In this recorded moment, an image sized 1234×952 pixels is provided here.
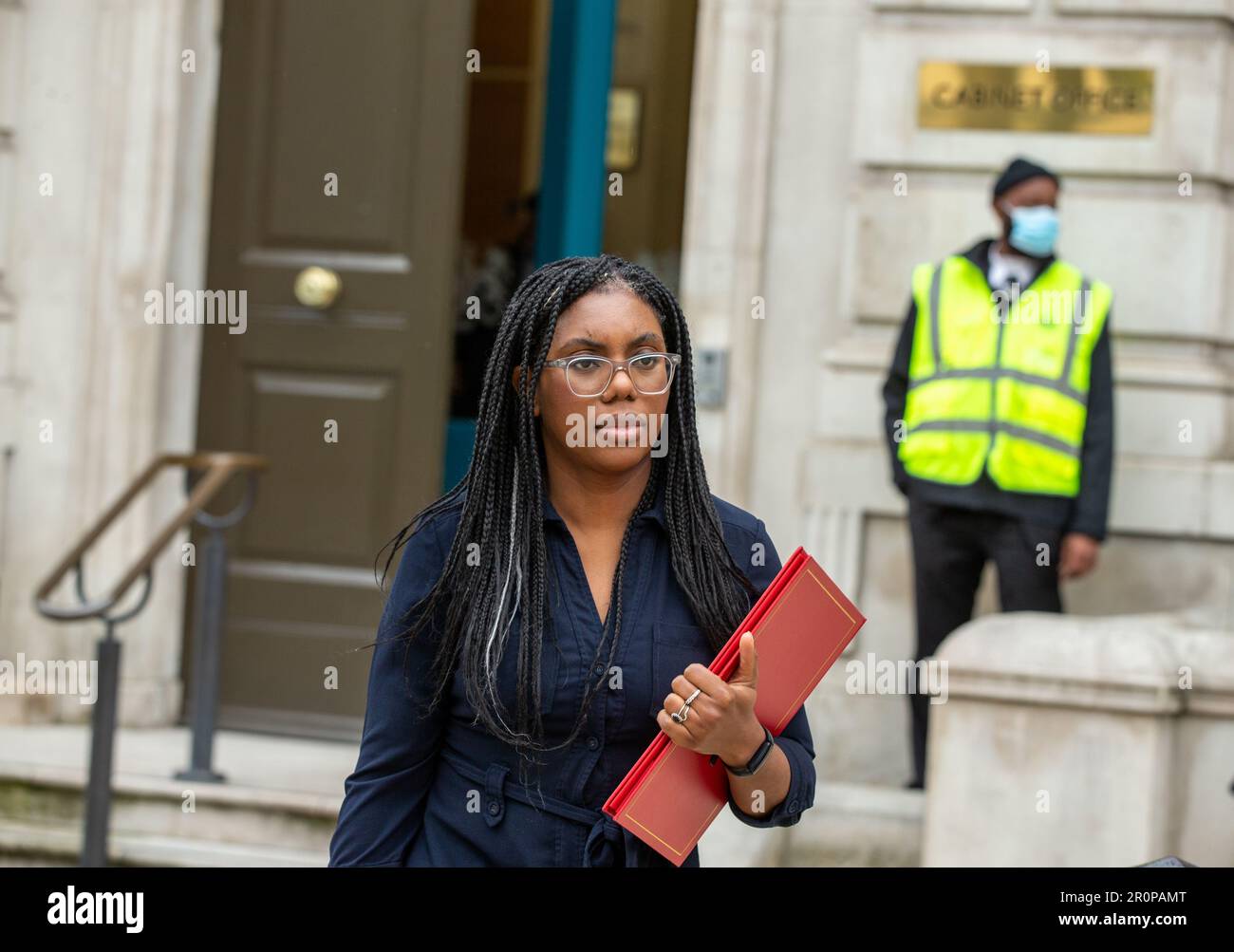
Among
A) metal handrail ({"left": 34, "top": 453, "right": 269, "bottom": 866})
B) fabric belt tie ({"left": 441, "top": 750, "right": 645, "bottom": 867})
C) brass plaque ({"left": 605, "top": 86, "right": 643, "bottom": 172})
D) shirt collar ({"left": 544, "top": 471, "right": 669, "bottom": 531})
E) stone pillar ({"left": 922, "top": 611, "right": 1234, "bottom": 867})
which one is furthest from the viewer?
brass plaque ({"left": 605, "top": 86, "right": 643, "bottom": 172})

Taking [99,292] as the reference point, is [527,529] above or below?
below

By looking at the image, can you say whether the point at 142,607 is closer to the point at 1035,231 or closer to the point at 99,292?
the point at 99,292

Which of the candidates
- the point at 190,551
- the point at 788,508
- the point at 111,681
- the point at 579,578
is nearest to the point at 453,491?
the point at 579,578

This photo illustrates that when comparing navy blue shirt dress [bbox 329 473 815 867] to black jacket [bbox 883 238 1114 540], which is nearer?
navy blue shirt dress [bbox 329 473 815 867]

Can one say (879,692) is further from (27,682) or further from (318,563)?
(27,682)

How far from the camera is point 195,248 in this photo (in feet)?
23.3

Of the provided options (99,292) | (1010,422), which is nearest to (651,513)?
(1010,422)

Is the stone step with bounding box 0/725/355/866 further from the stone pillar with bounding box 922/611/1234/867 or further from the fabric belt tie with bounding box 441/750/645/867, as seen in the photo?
the fabric belt tie with bounding box 441/750/645/867

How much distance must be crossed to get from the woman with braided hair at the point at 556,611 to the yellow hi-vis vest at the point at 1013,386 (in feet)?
11.7

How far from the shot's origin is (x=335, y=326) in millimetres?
6941

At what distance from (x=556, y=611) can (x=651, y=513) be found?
0.18 metres

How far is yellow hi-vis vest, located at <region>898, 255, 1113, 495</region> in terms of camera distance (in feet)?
19.0

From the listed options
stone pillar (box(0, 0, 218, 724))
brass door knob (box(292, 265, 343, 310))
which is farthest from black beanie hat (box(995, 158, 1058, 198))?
stone pillar (box(0, 0, 218, 724))

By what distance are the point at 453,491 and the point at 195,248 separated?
4.97 metres
